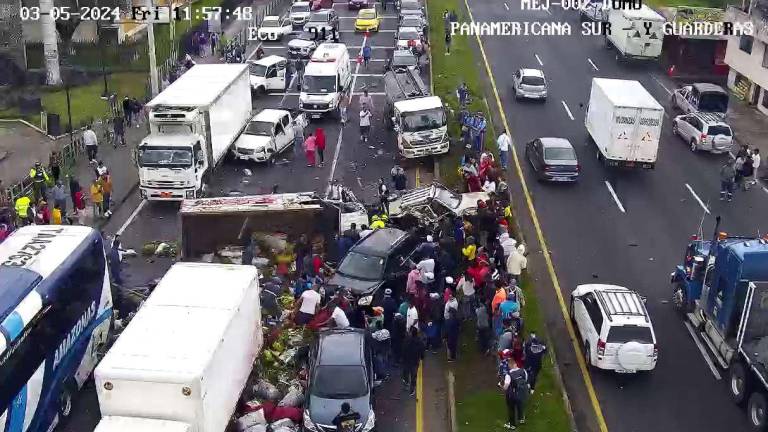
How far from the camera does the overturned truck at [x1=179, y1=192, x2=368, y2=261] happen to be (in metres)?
23.1

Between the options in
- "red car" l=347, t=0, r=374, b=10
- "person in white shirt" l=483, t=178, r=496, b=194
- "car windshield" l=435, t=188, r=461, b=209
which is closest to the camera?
"car windshield" l=435, t=188, r=461, b=209

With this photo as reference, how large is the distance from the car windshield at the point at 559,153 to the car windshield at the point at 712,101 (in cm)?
1037

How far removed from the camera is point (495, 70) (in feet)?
152

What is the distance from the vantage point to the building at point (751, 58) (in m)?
39.7

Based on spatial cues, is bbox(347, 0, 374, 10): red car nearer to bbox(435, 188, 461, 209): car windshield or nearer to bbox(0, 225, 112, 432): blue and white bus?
bbox(435, 188, 461, 209): car windshield

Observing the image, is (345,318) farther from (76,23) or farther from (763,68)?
(76,23)

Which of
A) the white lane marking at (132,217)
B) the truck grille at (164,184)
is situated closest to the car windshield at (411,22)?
the white lane marking at (132,217)

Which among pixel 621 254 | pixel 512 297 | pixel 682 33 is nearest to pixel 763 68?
pixel 682 33

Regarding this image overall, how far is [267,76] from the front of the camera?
41.2m

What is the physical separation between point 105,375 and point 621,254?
1564 cm

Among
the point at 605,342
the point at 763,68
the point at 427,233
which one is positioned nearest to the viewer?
the point at 605,342

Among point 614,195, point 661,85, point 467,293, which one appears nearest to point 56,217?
point 467,293

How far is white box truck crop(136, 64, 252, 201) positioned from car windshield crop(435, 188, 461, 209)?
8.13 m

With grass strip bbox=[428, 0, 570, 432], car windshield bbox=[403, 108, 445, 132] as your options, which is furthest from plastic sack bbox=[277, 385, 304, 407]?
car windshield bbox=[403, 108, 445, 132]
